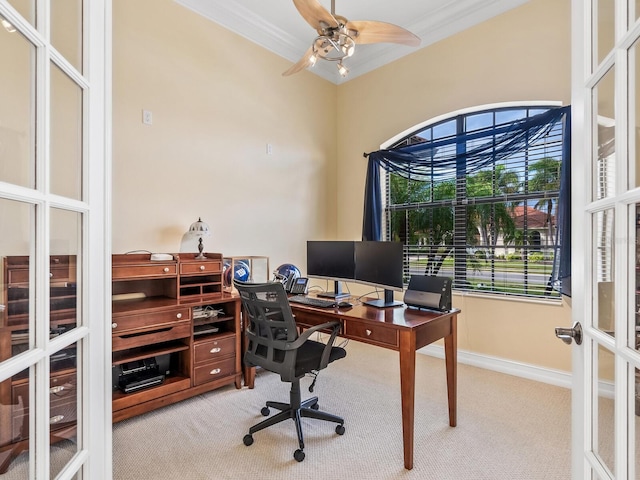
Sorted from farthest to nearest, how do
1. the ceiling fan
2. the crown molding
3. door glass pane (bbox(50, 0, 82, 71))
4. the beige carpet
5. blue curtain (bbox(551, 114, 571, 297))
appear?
1. the crown molding
2. blue curtain (bbox(551, 114, 571, 297))
3. the ceiling fan
4. the beige carpet
5. door glass pane (bbox(50, 0, 82, 71))

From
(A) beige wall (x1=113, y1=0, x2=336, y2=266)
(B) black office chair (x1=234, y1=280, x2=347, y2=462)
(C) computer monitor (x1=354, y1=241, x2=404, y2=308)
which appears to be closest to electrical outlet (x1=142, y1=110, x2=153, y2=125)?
(A) beige wall (x1=113, y1=0, x2=336, y2=266)

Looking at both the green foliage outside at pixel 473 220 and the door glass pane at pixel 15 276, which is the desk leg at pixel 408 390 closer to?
the door glass pane at pixel 15 276

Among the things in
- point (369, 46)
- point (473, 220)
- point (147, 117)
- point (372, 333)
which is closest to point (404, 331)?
point (372, 333)

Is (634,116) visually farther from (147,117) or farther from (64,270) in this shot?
(147,117)

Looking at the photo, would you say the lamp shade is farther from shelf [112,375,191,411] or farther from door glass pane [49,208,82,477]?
door glass pane [49,208,82,477]

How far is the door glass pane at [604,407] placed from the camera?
0.85m

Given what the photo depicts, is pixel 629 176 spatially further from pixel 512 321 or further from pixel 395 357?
pixel 395 357

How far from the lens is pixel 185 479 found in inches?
67.1

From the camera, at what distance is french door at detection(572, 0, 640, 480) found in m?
0.77

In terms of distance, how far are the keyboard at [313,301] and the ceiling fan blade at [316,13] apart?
1.81 m

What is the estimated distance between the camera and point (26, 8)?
725mm

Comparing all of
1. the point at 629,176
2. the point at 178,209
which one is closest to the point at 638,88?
the point at 629,176

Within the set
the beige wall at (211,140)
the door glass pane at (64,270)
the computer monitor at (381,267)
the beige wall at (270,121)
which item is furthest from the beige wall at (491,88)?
the door glass pane at (64,270)

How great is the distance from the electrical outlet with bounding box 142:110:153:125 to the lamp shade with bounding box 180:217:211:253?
885 mm
